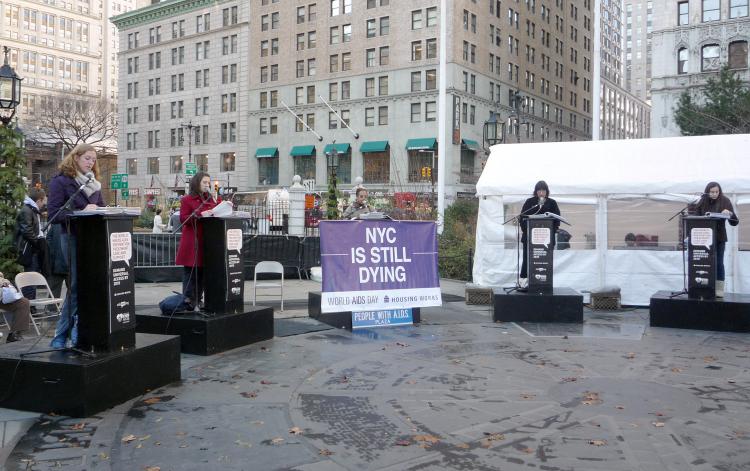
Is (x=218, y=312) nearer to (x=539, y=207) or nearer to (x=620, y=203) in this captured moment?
(x=539, y=207)

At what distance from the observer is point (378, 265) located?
10469 millimetres

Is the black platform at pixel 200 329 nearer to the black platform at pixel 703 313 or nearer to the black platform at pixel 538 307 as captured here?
the black platform at pixel 538 307

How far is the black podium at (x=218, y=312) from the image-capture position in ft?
26.8

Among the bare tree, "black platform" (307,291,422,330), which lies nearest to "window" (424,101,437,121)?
the bare tree

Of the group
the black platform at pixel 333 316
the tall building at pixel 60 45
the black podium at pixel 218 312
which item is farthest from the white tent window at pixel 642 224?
the tall building at pixel 60 45

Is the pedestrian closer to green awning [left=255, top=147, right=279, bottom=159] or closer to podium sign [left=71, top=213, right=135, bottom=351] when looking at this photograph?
podium sign [left=71, top=213, right=135, bottom=351]

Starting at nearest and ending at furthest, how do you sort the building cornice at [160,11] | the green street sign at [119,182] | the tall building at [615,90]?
1. the green street sign at [119,182]
2. the building cornice at [160,11]
3. the tall building at [615,90]

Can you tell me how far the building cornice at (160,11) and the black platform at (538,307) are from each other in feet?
223

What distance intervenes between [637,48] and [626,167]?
16320cm

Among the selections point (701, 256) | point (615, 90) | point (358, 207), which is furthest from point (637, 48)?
point (358, 207)

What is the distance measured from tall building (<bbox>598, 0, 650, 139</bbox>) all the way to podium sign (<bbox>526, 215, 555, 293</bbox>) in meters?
107

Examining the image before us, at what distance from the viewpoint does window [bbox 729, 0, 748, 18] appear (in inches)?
2091

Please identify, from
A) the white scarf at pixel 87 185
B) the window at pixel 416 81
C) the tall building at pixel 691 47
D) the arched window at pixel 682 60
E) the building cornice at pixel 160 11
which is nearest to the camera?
the white scarf at pixel 87 185

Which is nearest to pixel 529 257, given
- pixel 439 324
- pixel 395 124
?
pixel 439 324
